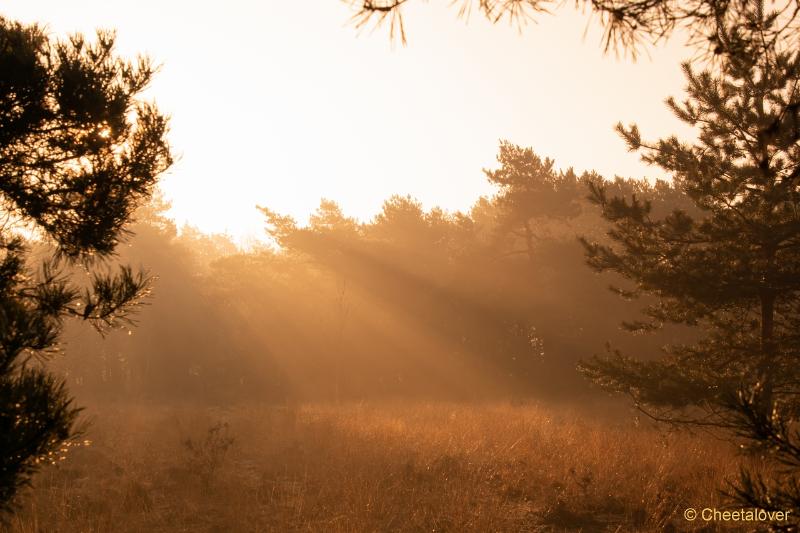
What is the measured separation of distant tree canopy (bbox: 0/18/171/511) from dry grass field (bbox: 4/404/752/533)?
2.75 m

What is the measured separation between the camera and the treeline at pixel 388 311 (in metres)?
25.9

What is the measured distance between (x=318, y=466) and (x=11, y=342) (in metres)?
6.50

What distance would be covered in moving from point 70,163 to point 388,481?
20.6 ft

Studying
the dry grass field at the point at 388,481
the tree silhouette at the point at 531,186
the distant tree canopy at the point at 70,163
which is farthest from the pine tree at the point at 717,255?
Result: the tree silhouette at the point at 531,186

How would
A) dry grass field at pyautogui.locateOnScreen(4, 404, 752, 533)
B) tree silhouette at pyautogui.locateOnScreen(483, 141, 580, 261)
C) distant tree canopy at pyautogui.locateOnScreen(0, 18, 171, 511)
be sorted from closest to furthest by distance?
distant tree canopy at pyautogui.locateOnScreen(0, 18, 171, 511)
dry grass field at pyautogui.locateOnScreen(4, 404, 752, 533)
tree silhouette at pyautogui.locateOnScreen(483, 141, 580, 261)

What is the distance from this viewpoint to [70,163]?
568 centimetres

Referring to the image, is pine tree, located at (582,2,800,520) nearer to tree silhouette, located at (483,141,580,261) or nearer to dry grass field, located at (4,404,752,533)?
dry grass field, located at (4,404,752,533)

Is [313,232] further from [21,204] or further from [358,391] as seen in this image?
[21,204]

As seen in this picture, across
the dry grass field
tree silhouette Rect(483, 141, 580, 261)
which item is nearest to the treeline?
tree silhouette Rect(483, 141, 580, 261)

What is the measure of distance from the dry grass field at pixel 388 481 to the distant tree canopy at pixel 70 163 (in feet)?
9.03

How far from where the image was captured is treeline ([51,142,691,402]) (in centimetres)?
2589

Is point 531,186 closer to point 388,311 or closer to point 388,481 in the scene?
point 388,311

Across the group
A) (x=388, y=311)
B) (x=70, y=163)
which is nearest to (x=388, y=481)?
(x=70, y=163)

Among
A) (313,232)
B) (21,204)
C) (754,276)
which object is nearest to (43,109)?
(21,204)
